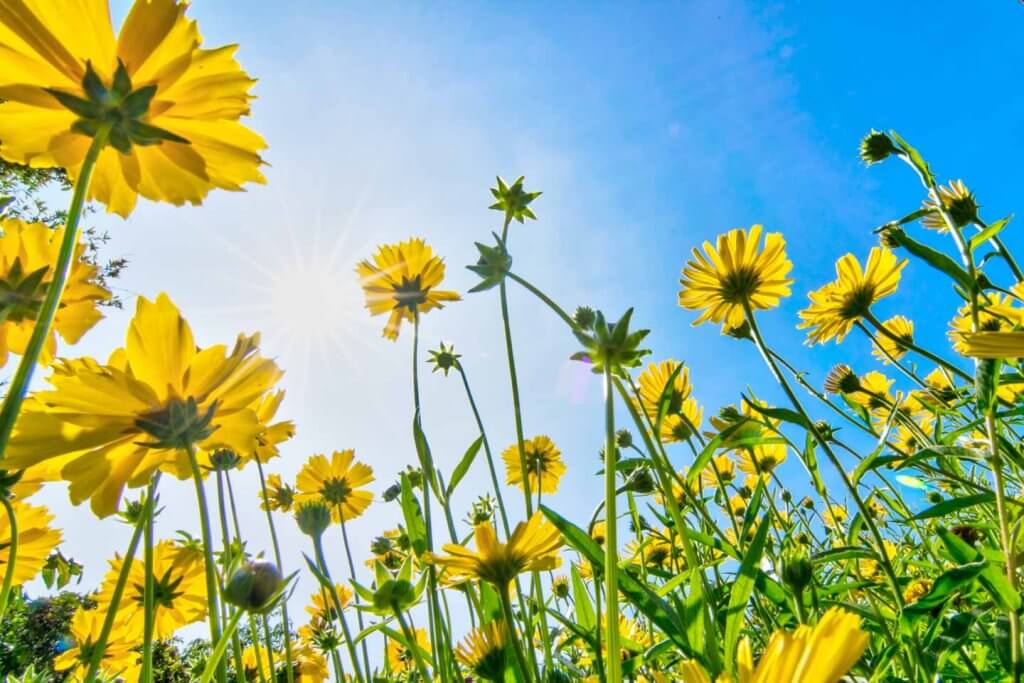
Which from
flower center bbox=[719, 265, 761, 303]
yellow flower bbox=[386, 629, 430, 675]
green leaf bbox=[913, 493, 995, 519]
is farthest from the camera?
yellow flower bbox=[386, 629, 430, 675]

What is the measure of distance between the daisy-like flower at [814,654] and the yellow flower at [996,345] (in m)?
0.18

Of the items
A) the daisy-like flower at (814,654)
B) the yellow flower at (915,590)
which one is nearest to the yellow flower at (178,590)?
the daisy-like flower at (814,654)

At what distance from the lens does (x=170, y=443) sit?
0.72 meters

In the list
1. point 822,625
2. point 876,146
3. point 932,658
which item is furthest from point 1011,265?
point 822,625

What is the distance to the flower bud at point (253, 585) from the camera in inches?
24.7

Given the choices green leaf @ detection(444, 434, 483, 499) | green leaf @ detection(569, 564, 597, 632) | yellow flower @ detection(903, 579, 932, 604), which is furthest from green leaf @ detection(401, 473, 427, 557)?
yellow flower @ detection(903, 579, 932, 604)

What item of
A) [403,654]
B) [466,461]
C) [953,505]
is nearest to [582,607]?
[466,461]

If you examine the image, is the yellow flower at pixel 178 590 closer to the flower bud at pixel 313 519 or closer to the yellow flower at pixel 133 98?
the flower bud at pixel 313 519

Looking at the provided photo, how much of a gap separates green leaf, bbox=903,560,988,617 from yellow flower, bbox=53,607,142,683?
1674 millimetres

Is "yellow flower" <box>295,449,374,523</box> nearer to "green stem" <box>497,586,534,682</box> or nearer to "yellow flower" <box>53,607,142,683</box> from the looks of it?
"yellow flower" <box>53,607,142,683</box>

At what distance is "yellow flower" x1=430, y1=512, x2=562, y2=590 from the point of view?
879 millimetres

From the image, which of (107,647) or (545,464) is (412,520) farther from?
(545,464)

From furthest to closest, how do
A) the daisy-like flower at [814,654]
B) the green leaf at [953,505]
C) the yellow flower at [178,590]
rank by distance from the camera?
the yellow flower at [178,590] < the green leaf at [953,505] < the daisy-like flower at [814,654]

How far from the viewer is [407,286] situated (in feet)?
5.92
